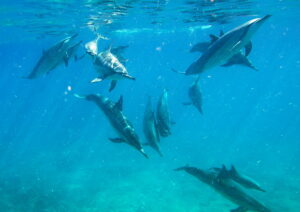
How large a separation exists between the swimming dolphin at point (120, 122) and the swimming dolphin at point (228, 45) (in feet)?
4.51

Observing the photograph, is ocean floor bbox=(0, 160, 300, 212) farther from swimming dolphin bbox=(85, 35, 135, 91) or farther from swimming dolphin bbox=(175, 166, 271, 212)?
swimming dolphin bbox=(85, 35, 135, 91)

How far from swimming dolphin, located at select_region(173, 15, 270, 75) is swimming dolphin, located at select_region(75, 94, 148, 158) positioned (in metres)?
1.37

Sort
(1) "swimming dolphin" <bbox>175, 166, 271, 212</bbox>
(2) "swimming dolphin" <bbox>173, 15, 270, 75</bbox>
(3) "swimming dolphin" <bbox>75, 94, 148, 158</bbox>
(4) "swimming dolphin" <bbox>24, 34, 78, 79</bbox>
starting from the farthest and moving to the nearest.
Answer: (4) "swimming dolphin" <bbox>24, 34, 78, 79</bbox> < (1) "swimming dolphin" <bbox>175, 166, 271, 212</bbox> < (3) "swimming dolphin" <bbox>75, 94, 148, 158</bbox> < (2) "swimming dolphin" <bbox>173, 15, 270, 75</bbox>

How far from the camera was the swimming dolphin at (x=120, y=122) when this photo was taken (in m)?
4.66

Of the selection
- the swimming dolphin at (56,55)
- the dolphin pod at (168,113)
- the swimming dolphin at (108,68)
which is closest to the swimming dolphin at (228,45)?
the dolphin pod at (168,113)

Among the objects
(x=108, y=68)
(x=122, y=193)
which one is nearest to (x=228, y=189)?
(x=108, y=68)

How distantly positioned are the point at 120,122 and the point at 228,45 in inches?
86.4

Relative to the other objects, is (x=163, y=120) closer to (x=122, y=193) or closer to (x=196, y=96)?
(x=196, y=96)

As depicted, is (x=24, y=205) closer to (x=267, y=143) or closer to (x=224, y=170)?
(x=224, y=170)

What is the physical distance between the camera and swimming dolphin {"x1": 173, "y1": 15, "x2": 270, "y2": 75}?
422 centimetres

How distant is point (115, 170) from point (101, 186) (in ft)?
11.9

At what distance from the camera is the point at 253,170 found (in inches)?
861

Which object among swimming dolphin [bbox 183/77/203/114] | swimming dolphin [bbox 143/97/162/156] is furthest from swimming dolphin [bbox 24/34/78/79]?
swimming dolphin [bbox 183/77/203/114]

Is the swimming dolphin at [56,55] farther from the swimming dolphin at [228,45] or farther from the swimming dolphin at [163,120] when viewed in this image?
the swimming dolphin at [228,45]
